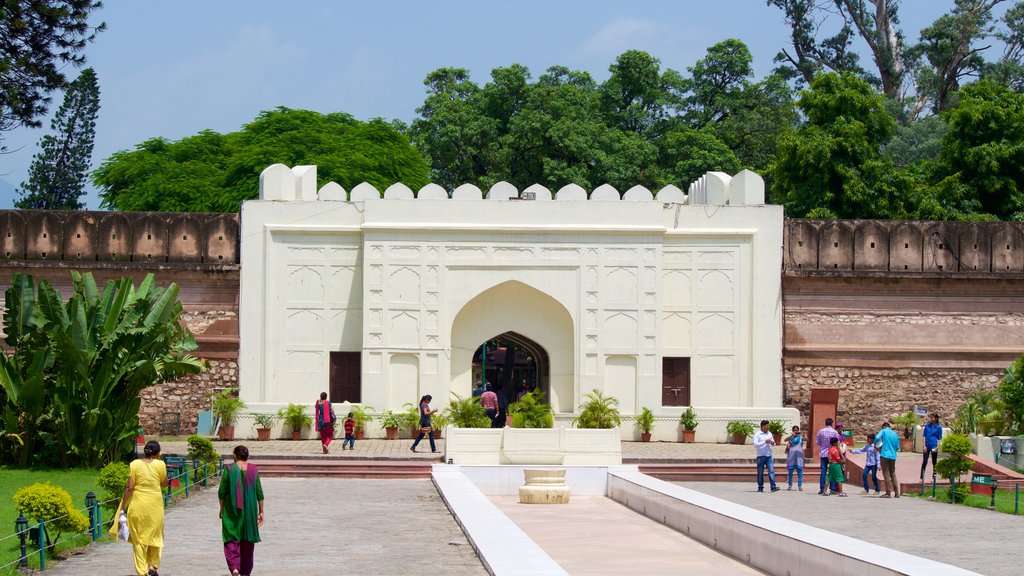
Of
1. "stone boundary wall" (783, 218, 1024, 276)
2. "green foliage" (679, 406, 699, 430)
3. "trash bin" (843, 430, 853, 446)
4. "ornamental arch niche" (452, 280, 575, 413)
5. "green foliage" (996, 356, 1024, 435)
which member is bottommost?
"trash bin" (843, 430, 853, 446)

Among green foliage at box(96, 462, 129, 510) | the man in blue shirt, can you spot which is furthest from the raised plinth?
green foliage at box(96, 462, 129, 510)

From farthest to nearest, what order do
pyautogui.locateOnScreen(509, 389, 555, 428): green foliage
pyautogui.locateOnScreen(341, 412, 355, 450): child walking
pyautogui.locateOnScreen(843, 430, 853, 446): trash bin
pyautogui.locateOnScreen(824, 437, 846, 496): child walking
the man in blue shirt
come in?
pyautogui.locateOnScreen(843, 430, 853, 446): trash bin, pyautogui.locateOnScreen(509, 389, 555, 428): green foliage, pyautogui.locateOnScreen(341, 412, 355, 450): child walking, the man in blue shirt, pyautogui.locateOnScreen(824, 437, 846, 496): child walking

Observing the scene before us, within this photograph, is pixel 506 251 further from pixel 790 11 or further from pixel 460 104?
pixel 790 11

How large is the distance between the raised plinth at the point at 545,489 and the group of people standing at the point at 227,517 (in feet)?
25.6

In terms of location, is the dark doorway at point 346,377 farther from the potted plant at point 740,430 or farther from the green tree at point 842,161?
the green tree at point 842,161

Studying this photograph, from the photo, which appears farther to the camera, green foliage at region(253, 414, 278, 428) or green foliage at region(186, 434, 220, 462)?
green foliage at region(253, 414, 278, 428)

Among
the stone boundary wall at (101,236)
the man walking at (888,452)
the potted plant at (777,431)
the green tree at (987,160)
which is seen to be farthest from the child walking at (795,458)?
the green tree at (987,160)

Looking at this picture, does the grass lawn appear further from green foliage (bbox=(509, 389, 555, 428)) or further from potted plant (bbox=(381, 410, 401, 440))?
green foliage (bbox=(509, 389, 555, 428))

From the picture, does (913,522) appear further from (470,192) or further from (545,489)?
(470,192)

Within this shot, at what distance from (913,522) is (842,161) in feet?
59.4

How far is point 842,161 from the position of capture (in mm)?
30922

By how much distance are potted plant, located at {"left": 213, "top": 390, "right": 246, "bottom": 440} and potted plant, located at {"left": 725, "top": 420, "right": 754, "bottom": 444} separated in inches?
311

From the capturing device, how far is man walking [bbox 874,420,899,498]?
1634cm

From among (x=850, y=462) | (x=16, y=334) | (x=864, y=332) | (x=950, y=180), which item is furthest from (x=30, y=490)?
(x=950, y=180)
